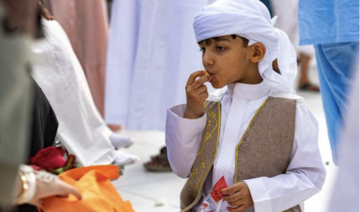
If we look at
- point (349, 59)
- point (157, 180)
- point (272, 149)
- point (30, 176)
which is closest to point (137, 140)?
point (157, 180)

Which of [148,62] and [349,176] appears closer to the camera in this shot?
[349,176]

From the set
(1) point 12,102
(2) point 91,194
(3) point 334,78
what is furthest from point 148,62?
(1) point 12,102

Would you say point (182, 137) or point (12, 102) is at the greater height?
point (12, 102)

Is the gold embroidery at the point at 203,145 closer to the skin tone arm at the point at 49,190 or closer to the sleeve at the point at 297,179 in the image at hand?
the sleeve at the point at 297,179

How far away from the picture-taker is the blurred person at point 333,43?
3.52 metres

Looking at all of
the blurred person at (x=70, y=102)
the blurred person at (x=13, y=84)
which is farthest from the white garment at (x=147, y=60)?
the blurred person at (x=13, y=84)

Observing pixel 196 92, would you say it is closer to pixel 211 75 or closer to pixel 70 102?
pixel 211 75

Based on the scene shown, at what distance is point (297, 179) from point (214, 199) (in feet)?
1.04

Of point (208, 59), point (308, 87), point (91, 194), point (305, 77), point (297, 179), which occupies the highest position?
point (208, 59)

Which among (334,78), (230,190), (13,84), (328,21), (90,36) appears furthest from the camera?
(90,36)

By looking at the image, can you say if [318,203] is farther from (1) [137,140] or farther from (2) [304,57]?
(2) [304,57]

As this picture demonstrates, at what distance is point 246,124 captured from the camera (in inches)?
108

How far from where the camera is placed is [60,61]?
3955 millimetres

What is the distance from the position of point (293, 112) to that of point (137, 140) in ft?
10.7
